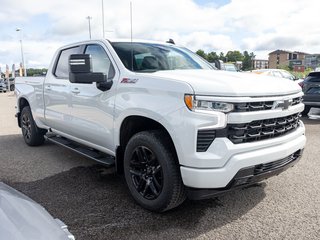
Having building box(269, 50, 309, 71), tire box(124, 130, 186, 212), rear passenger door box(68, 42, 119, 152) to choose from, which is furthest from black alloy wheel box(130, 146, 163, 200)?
building box(269, 50, 309, 71)

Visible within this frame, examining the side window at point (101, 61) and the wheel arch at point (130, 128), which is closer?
the wheel arch at point (130, 128)

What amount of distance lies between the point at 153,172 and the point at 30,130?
4051mm

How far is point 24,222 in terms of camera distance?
66.0 inches

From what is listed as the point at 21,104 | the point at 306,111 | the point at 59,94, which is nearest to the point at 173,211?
the point at 59,94

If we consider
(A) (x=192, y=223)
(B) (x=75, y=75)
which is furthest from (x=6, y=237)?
(B) (x=75, y=75)

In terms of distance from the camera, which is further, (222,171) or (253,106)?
(253,106)

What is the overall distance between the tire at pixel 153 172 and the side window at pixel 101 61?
0.99 meters

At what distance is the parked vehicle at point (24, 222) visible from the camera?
1550mm

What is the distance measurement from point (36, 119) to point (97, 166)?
1.81m

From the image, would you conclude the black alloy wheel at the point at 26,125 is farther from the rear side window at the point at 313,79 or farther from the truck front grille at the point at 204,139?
the rear side window at the point at 313,79

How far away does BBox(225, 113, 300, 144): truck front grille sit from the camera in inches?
114

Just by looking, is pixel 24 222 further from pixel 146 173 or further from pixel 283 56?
pixel 283 56

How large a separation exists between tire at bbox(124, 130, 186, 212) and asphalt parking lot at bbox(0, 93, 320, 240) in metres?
0.18

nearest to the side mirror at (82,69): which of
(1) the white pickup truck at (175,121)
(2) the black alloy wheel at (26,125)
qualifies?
(1) the white pickup truck at (175,121)
